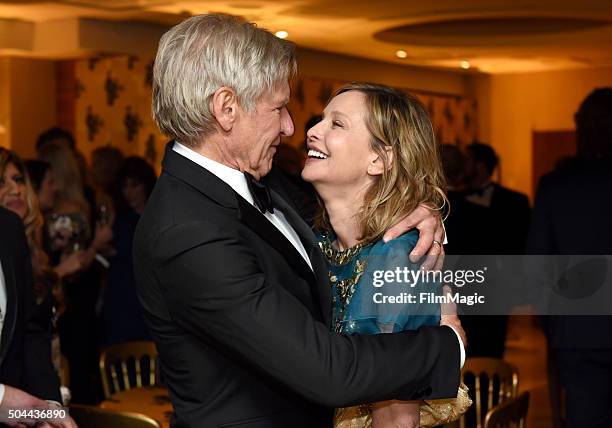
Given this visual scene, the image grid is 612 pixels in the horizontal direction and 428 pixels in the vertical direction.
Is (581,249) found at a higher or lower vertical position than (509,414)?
higher

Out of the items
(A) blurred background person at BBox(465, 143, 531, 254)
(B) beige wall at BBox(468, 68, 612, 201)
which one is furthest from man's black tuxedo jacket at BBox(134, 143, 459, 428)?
(B) beige wall at BBox(468, 68, 612, 201)

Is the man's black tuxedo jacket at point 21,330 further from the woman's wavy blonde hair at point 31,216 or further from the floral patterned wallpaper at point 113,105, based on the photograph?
the floral patterned wallpaper at point 113,105

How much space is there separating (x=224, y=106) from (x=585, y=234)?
8.84 ft

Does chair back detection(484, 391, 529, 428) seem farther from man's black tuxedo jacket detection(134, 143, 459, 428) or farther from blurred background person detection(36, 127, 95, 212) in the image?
blurred background person detection(36, 127, 95, 212)

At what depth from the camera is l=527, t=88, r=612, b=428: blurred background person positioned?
3.99 m

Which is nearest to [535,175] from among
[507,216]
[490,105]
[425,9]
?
[490,105]

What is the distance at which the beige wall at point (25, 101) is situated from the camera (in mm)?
9391

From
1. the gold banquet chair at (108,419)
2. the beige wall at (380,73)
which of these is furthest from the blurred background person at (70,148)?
the beige wall at (380,73)

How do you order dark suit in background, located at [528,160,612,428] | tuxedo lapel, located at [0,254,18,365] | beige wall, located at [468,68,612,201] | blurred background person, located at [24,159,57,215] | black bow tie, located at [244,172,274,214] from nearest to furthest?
black bow tie, located at [244,172,274,214]
tuxedo lapel, located at [0,254,18,365]
dark suit in background, located at [528,160,612,428]
blurred background person, located at [24,159,57,215]
beige wall, located at [468,68,612,201]

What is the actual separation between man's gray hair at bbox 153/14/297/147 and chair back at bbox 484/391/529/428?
4.34 ft

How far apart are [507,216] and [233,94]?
455 cm

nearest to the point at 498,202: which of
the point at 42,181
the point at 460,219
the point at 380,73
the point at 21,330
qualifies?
the point at 460,219

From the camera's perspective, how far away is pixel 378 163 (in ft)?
6.75

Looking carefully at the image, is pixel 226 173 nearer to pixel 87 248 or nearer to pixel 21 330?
pixel 21 330
